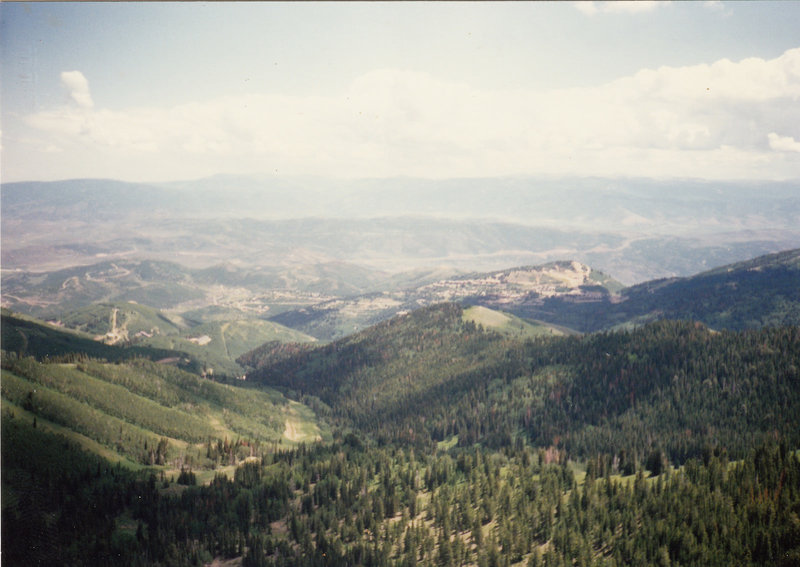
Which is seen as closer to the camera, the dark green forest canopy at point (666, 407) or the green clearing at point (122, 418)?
the dark green forest canopy at point (666, 407)

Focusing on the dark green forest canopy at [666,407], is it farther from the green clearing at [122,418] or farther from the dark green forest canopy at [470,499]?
the green clearing at [122,418]

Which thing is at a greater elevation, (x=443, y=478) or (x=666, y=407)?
(x=443, y=478)

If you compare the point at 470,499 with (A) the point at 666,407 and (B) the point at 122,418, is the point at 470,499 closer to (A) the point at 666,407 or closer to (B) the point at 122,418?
(A) the point at 666,407

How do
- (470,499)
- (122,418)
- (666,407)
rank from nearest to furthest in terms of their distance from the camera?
(470,499) → (666,407) → (122,418)

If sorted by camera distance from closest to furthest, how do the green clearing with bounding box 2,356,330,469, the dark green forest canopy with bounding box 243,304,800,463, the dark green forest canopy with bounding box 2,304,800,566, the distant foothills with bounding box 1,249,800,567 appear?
the dark green forest canopy with bounding box 2,304,800,566 < the distant foothills with bounding box 1,249,800,567 < the dark green forest canopy with bounding box 243,304,800,463 < the green clearing with bounding box 2,356,330,469

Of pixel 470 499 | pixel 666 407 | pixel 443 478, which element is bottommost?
pixel 666 407

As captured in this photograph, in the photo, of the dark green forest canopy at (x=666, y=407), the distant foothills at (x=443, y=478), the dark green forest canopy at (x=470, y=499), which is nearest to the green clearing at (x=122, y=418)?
the distant foothills at (x=443, y=478)

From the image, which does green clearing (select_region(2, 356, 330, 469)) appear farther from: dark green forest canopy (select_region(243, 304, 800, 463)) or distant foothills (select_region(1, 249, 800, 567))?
dark green forest canopy (select_region(243, 304, 800, 463))

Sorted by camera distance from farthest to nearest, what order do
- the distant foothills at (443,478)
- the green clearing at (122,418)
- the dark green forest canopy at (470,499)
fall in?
the green clearing at (122,418) < the distant foothills at (443,478) < the dark green forest canopy at (470,499)

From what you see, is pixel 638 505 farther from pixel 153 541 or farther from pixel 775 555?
pixel 153 541

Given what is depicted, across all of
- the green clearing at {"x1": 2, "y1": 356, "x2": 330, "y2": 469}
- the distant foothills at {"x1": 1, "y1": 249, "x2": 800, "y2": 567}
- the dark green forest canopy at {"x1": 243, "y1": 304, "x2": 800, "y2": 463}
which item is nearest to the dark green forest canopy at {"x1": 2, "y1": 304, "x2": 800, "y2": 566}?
the distant foothills at {"x1": 1, "y1": 249, "x2": 800, "y2": 567}

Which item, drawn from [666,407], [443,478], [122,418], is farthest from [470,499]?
[122,418]

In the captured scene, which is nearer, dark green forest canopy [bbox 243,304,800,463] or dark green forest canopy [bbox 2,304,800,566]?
dark green forest canopy [bbox 2,304,800,566]

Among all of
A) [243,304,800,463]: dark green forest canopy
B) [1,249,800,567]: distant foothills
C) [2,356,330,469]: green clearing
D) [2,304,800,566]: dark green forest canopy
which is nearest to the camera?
[2,304,800,566]: dark green forest canopy
